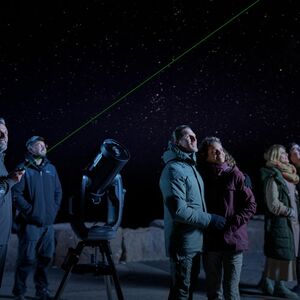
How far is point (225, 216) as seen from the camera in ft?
13.9

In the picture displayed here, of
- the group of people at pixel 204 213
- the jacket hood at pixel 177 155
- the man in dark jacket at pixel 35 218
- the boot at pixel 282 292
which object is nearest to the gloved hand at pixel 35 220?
the man in dark jacket at pixel 35 218

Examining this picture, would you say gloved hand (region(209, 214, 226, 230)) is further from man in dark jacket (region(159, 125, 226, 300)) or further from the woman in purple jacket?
the woman in purple jacket

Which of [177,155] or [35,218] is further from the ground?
[177,155]

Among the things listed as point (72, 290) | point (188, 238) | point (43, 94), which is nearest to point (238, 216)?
point (188, 238)

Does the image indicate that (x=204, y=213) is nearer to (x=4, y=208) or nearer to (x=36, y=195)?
(x=4, y=208)

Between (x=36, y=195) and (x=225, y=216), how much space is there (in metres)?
2.19

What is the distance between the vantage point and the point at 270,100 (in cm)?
1437

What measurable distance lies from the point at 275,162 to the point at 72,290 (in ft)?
9.20

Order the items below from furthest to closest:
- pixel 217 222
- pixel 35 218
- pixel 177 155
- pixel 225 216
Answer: pixel 35 218 → pixel 225 216 → pixel 177 155 → pixel 217 222

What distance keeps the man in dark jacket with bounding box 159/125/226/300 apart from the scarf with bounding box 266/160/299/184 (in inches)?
77.3

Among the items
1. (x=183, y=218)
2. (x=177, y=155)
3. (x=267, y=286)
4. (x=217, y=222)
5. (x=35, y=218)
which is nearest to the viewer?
(x=183, y=218)

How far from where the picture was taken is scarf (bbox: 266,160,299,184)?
19.0ft

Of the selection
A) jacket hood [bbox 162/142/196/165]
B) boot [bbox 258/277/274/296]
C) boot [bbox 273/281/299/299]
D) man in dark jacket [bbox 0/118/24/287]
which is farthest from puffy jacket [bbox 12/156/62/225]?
boot [bbox 273/281/299/299]

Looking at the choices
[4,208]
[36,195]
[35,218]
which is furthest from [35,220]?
[4,208]
